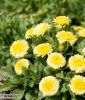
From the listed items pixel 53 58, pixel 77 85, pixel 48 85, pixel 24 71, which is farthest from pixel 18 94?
pixel 77 85

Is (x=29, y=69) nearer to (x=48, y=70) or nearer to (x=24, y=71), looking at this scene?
(x=24, y=71)

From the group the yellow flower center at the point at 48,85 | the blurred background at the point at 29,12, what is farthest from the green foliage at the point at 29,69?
the yellow flower center at the point at 48,85

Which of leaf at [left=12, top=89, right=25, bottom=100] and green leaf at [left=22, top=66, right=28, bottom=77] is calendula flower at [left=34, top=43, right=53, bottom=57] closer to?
green leaf at [left=22, top=66, right=28, bottom=77]

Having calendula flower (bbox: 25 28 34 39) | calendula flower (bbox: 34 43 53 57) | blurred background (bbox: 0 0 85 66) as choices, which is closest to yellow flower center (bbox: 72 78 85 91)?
calendula flower (bbox: 34 43 53 57)

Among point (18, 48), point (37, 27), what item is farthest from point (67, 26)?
point (18, 48)

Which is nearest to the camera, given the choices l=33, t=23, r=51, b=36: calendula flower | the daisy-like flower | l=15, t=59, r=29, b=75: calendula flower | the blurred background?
l=15, t=59, r=29, b=75: calendula flower

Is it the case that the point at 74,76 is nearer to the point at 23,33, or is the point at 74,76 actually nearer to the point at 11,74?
the point at 11,74

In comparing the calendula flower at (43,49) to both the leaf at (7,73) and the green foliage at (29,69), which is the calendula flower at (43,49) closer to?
the green foliage at (29,69)
